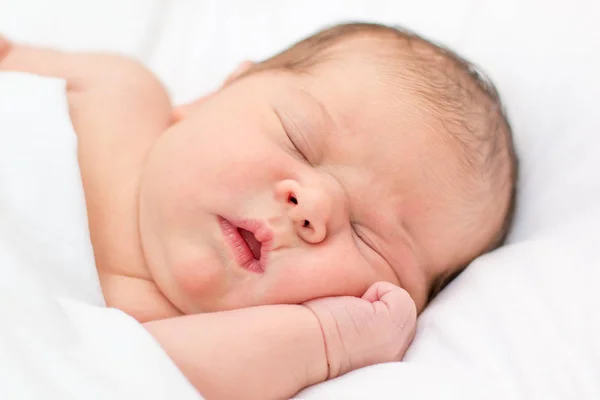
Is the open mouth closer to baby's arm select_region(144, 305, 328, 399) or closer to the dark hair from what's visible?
baby's arm select_region(144, 305, 328, 399)

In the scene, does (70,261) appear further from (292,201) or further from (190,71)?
(190,71)

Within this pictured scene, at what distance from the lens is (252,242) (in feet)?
3.33

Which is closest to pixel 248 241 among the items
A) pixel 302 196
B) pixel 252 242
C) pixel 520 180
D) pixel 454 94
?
pixel 252 242

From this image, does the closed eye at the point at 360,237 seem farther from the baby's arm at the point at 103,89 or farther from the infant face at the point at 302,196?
the baby's arm at the point at 103,89

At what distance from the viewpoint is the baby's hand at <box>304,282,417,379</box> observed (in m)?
0.97

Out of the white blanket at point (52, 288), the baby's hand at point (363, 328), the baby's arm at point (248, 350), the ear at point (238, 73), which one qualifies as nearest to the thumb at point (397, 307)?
the baby's hand at point (363, 328)

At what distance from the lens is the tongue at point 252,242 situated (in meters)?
1.01

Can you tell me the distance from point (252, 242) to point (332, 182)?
0.15m

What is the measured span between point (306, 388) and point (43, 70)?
2.77 feet

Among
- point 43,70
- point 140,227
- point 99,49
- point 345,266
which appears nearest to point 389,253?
point 345,266

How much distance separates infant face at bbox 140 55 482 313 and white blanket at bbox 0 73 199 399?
5.5 inches

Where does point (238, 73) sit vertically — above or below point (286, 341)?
above

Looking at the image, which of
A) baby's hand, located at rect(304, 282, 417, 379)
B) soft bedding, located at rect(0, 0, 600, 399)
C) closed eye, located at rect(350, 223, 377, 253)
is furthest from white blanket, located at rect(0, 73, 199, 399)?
closed eye, located at rect(350, 223, 377, 253)

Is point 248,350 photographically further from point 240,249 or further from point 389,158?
point 389,158
